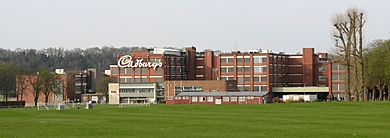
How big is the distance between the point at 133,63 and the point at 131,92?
27.3ft

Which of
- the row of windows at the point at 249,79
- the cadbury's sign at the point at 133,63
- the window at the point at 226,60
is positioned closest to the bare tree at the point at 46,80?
the cadbury's sign at the point at 133,63

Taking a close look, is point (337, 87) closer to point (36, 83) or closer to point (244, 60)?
point (244, 60)

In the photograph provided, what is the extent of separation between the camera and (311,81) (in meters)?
195

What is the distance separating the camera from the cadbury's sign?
18925cm

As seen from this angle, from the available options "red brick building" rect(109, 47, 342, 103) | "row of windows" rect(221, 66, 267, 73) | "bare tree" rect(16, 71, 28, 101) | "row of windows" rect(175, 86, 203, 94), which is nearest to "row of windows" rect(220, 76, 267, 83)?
"red brick building" rect(109, 47, 342, 103)

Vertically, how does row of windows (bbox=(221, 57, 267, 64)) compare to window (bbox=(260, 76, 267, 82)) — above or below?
above

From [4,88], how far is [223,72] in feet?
190

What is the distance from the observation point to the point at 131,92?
18738 centimetres

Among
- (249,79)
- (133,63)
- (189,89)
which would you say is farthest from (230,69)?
(133,63)

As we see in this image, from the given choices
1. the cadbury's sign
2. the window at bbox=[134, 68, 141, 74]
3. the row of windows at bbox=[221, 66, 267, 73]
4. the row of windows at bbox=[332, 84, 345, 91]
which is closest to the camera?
the row of windows at bbox=[332, 84, 345, 91]

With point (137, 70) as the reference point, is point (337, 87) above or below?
below

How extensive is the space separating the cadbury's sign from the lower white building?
548 cm

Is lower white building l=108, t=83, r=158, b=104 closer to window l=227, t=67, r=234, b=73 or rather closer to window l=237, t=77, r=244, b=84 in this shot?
window l=227, t=67, r=234, b=73

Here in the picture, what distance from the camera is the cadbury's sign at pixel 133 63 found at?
189 m
